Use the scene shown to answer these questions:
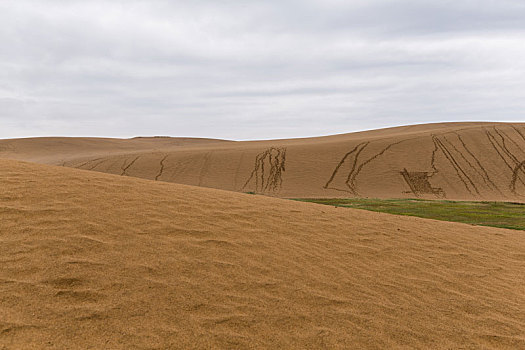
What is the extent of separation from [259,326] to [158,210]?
3.80 m

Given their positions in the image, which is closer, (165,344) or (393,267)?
(165,344)

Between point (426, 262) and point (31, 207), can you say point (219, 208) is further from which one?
point (426, 262)

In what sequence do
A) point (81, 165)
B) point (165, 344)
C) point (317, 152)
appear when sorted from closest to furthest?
point (165, 344)
point (317, 152)
point (81, 165)

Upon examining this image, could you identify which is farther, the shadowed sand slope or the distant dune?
the distant dune

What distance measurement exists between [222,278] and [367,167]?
2923 cm

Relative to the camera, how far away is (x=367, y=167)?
106 feet

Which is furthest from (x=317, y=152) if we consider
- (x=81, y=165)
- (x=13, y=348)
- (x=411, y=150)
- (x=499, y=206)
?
(x=13, y=348)

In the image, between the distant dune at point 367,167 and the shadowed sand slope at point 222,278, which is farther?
the distant dune at point 367,167

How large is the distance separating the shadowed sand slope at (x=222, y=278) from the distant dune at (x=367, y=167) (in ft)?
67.6

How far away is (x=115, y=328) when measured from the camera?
3658mm

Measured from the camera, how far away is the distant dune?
28.4 metres

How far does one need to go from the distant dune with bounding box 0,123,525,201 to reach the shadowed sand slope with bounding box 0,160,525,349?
811 inches

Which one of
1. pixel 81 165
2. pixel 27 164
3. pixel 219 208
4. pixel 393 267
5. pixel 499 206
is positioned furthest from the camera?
pixel 81 165

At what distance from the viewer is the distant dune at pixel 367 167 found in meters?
28.4
